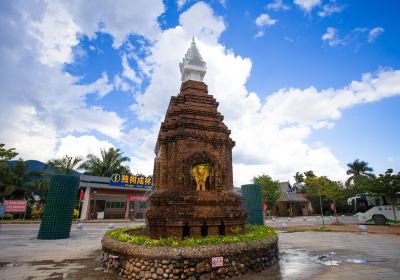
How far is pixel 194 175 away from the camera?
10148 mm

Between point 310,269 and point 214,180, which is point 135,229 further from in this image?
point 310,269

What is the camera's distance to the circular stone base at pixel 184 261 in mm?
7051

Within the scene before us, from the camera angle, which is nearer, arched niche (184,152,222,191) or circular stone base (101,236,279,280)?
circular stone base (101,236,279,280)

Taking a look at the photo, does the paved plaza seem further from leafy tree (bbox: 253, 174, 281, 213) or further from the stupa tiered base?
leafy tree (bbox: 253, 174, 281, 213)

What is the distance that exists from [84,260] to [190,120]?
7544mm

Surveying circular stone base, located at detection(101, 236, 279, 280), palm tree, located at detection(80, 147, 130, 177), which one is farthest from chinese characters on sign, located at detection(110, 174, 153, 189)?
circular stone base, located at detection(101, 236, 279, 280)

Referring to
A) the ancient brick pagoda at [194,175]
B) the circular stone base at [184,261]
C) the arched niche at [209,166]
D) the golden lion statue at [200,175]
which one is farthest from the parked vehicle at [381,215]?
the golden lion statue at [200,175]

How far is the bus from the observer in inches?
1006

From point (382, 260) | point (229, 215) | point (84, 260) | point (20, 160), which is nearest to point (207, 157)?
point (229, 215)

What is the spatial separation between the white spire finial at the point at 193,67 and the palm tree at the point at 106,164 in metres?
31.8

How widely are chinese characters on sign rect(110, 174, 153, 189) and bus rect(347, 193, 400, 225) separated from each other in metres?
27.9

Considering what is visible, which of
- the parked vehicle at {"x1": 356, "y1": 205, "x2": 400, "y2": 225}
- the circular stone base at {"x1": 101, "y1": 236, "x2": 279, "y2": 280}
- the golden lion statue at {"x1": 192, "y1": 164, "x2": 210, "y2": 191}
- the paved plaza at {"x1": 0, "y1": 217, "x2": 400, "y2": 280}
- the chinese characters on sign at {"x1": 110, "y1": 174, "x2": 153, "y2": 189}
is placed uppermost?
the chinese characters on sign at {"x1": 110, "y1": 174, "x2": 153, "y2": 189}

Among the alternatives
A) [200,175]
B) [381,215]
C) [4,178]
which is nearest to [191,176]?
[200,175]

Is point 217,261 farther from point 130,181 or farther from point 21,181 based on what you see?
point 21,181
